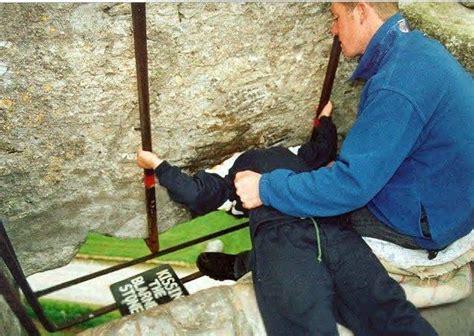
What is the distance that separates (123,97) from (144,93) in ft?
0.46

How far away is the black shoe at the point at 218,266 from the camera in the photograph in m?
2.76

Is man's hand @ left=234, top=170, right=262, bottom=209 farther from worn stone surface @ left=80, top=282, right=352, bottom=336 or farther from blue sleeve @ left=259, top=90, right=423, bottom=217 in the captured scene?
worn stone surface @ left=80, top=282, right=352, bottom=336

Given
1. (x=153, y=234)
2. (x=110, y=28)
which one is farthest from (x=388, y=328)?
(x=110, y=28)

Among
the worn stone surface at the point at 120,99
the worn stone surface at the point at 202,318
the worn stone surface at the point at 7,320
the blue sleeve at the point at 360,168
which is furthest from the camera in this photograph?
the worn stone surface at the point at 7,320

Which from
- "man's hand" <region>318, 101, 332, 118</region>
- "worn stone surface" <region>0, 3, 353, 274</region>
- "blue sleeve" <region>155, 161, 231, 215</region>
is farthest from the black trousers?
"man's hand" <region>318, 101, 332, 118</region>

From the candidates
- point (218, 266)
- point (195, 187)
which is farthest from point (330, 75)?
point (218, 266)

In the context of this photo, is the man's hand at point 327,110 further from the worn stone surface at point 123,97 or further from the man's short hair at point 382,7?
the man's short hair at point 382,7

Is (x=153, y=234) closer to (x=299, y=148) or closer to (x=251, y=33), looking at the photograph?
(x=299, y=148)

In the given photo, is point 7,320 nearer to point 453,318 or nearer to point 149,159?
point 149,159

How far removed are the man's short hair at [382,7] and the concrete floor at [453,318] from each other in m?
1.39

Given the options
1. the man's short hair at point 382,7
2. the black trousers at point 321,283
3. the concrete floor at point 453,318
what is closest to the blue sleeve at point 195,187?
the black trousers at point 321,283

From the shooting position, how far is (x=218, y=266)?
278 centimetres

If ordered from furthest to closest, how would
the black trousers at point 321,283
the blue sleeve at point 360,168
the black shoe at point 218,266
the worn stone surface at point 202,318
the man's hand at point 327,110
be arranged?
the black shoe at point 218,266 < the man's hand at point 327,110 < the worn stone surface at point 202,318 < the black trousers at point 321,283 < the blue sleeve at point 360,168

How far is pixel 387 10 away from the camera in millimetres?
1820
